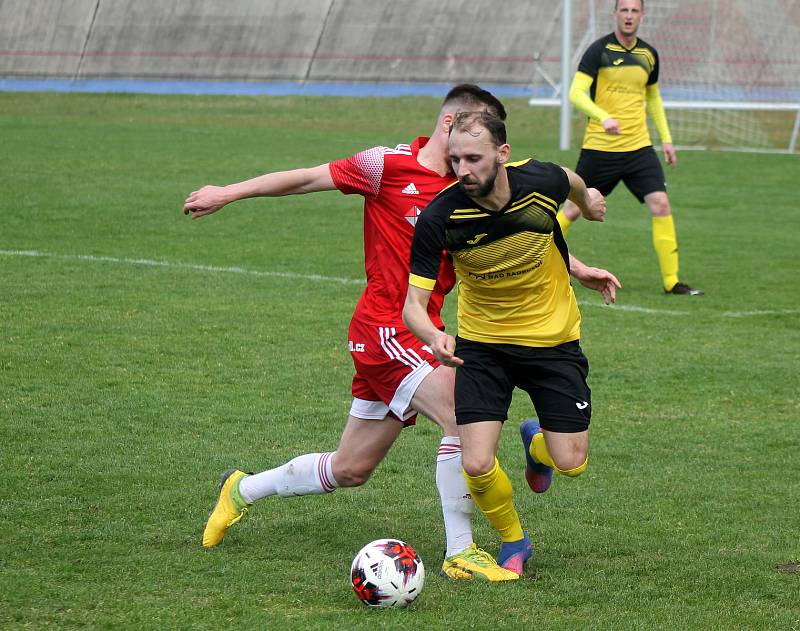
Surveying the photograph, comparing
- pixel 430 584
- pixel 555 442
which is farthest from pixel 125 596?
pixel 555 442

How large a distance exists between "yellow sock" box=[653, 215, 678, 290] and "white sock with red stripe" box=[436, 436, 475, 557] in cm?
680

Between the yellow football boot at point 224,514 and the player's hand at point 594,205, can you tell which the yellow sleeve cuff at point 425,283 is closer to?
the player's hand at point 594,205

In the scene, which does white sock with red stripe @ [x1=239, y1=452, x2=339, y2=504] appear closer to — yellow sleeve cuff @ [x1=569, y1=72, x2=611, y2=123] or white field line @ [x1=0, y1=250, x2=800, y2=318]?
white field line @ [x1=0, y1=250, x2=800, y2=318]

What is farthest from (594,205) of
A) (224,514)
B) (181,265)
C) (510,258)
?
(181,265)

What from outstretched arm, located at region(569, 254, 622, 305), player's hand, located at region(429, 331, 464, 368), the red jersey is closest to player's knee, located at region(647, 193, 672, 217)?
outstretched arm, located at region(569, 254, 622, 305)

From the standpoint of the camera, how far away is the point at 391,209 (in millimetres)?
5484

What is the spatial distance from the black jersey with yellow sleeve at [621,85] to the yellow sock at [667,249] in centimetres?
78

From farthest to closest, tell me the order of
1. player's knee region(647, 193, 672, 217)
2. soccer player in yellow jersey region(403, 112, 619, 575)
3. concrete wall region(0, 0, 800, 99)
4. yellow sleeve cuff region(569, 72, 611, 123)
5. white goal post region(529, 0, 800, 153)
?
1. concrete wall region(0, 0, 800, 99)
2. white goal post region(529, 0, 800, 153)
3. player's knee region(647, 193, 672, 217)
4. yellow sleeve cuff region(569, 72, 611, 123)
5. soccer player in yellow jersey region(403, 112, 619, 575)

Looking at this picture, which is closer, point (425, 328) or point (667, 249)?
point (425, 328)

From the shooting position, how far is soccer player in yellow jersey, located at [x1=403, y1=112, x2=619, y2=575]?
4969mm

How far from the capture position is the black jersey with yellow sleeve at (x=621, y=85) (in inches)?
469

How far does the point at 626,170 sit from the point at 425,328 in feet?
24.3

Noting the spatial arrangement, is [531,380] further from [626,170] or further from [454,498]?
[626,170]

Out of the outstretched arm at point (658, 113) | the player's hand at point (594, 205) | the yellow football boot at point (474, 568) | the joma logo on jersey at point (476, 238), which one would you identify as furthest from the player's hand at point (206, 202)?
the outstretched arm at point (658, 113)
